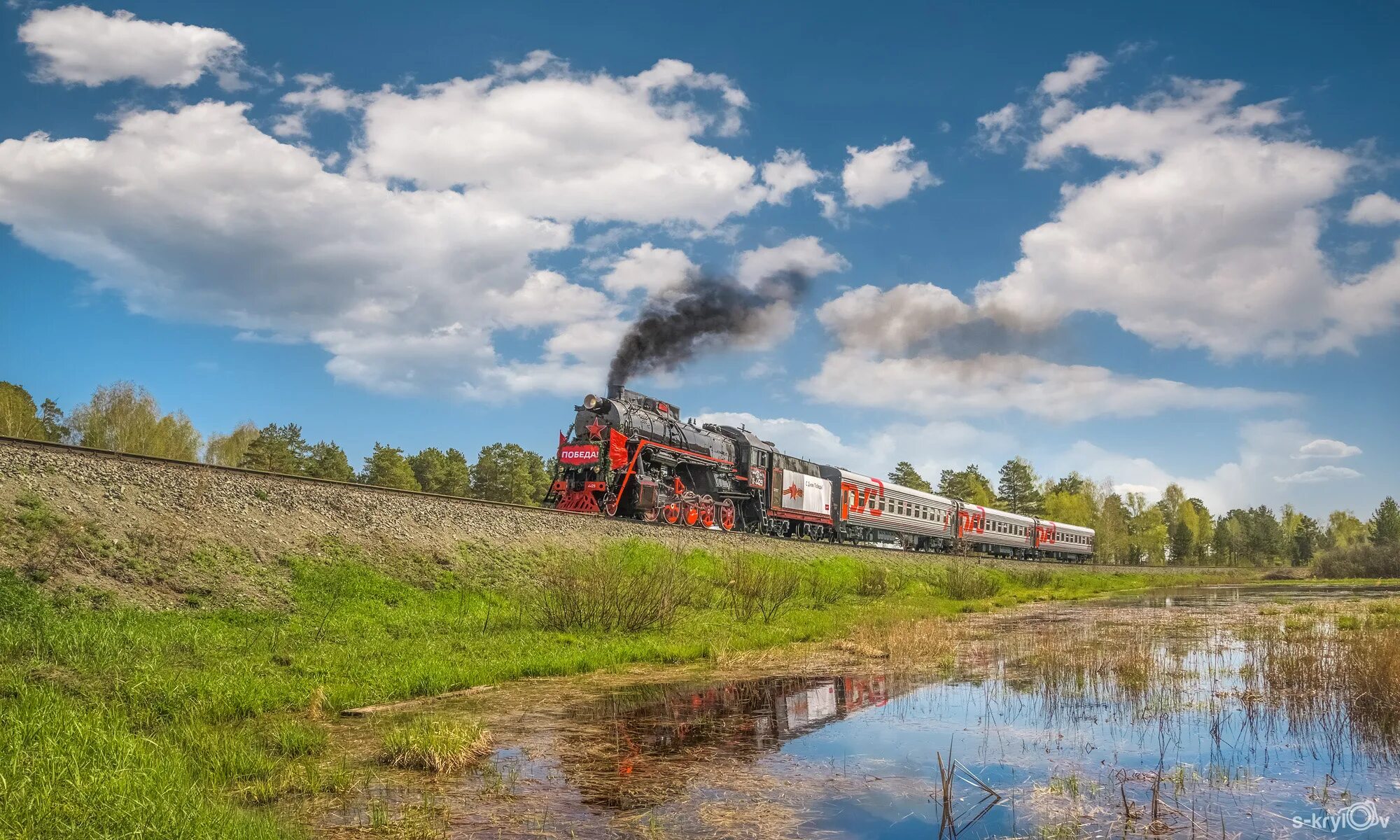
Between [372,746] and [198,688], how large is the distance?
2.53 meters

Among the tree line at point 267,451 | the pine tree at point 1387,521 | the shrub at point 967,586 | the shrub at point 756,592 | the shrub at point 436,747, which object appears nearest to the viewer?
the shrub at point 436,747

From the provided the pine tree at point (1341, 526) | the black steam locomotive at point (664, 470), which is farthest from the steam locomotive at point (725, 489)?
the pine tree at point (1341, 526)

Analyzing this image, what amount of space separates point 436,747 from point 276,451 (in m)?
60.0

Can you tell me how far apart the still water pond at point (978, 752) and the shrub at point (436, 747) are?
307 mm

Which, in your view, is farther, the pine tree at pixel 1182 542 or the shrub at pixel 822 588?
the pine tree at pixel 1182 542

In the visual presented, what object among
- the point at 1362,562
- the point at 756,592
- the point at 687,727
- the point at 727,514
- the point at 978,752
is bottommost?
the point at 687,727

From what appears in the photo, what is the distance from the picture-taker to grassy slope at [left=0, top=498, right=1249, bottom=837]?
6.13 m

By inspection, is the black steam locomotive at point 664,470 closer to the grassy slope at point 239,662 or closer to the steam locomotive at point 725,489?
the steam locomotive at point 725,489

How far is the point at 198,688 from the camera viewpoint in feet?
31.2

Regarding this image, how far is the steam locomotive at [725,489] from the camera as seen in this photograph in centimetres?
2877

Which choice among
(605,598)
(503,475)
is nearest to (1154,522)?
(503,475)

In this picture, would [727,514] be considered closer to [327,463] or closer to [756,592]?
[756,592]

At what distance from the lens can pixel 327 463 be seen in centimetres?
6562

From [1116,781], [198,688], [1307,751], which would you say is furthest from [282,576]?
[1307,751]
